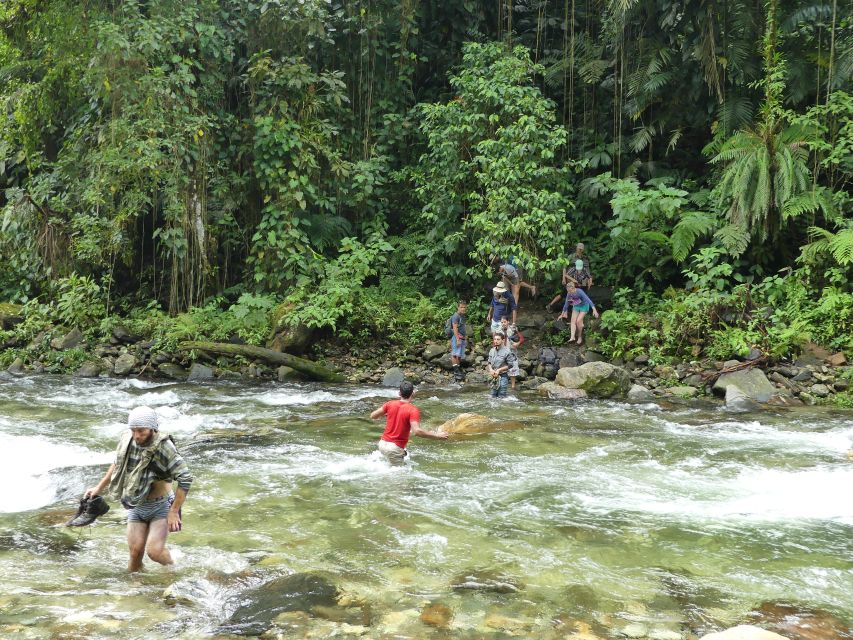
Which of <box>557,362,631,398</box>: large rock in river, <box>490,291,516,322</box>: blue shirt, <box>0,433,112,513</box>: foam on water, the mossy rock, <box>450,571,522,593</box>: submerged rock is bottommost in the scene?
<box>450,571,522,593</box>: submerged rock

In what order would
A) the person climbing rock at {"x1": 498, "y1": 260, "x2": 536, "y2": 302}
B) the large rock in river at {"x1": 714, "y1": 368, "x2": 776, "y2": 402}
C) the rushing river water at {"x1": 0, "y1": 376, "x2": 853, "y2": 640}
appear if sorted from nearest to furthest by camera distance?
the rushing river water at {"x1": 0, "y1": 376, "x2": 853, "y2": 640}
the large rock in river at {"x1": 714, "y1": 368, "x2": 776, "y2": 402}
the person climbing rock at {"x1": 498, "y1": 260, "x2": 536, "y2": 302}

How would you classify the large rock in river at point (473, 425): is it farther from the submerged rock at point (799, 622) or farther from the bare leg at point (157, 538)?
the submerged rock at point (799, 622)

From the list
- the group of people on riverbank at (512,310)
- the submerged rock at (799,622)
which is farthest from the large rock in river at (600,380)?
the submerged rock at (799,622)

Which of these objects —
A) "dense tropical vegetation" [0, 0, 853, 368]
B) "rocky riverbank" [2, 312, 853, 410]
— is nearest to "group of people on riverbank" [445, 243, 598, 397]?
"rocky riverbank" [2, 312, 853, 410]

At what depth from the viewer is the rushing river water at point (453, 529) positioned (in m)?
5.11

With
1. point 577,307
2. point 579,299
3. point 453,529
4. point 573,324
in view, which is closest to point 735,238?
point 579,299

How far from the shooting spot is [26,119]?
677 inches

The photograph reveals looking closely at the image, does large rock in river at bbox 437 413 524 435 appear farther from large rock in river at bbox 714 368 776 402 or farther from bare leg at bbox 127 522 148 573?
bare leg at bbox 127 522 148 573

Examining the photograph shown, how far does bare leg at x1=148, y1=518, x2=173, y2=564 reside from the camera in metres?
5.59

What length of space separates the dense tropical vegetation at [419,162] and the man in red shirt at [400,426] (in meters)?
7.09

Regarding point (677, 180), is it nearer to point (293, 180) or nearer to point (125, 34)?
point (293, 180)

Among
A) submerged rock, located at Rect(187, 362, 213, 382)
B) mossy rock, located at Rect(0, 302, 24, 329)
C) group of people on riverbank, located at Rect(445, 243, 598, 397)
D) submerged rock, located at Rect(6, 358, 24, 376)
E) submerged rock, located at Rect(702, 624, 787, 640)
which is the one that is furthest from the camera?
mossy rock, located at Rect(0, 302, 24, 329)

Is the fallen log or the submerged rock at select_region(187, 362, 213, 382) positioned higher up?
the fallen log

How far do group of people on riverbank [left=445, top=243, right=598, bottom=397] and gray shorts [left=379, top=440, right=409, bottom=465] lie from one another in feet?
15.4
